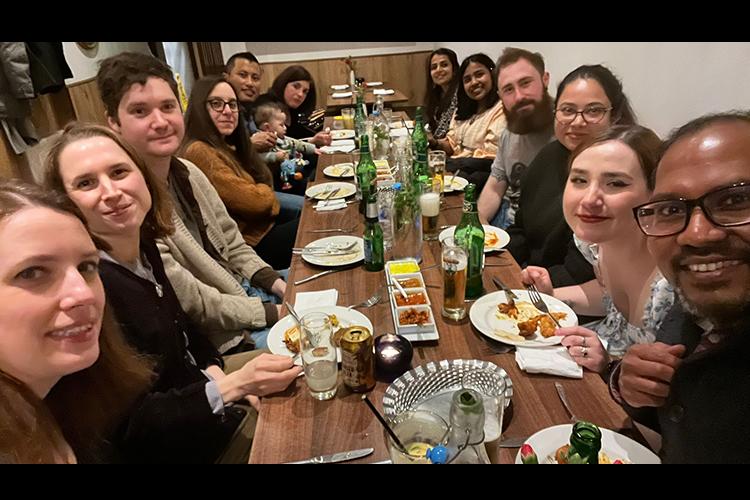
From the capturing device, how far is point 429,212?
1.53 metres

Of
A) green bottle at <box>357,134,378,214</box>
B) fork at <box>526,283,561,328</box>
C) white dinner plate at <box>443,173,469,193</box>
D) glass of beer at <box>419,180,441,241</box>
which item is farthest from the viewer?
white dinner plate at <box>443,173,469,193</box>

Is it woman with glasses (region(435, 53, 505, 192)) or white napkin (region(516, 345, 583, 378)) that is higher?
woman with glasses (region(435, 53, 505, 192))

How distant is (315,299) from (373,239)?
10.2 inches

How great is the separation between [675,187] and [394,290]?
67cm

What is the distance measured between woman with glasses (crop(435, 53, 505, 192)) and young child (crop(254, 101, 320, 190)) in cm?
106

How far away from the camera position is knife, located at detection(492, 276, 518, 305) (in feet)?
3.71

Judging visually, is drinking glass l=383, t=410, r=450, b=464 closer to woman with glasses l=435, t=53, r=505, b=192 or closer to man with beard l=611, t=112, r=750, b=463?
man with beard l=611, t=112, r=750, b=463

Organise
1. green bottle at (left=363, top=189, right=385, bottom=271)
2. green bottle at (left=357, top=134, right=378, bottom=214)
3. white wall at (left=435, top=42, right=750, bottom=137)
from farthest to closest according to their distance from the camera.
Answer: green bottle at (left=357, top=134, right=378, bottom=214), green bottle at (left=363, top=189, right=385, bottom=271), white wall at (left=435, top=42, right=750, bottom=137)

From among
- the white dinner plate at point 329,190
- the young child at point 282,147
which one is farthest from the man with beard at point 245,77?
the white dinner plate at point 329,190

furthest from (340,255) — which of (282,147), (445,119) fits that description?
(445,119)

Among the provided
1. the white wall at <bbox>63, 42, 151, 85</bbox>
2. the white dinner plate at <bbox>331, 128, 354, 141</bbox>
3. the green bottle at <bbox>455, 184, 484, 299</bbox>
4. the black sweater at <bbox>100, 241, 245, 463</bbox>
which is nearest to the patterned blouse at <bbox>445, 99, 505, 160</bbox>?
the white dinner plate at <bbox>331, 128, 354, 141</bbox>

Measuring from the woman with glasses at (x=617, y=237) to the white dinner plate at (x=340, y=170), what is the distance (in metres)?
1.29

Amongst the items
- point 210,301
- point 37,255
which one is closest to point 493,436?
point 37,255
